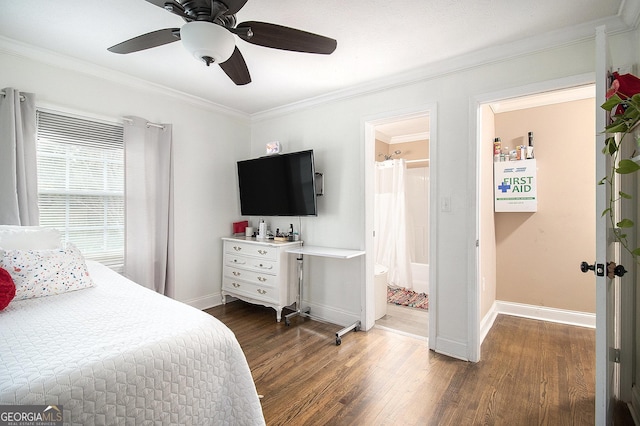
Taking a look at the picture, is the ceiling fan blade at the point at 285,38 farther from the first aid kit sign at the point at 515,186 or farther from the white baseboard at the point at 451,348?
the first aid kit sign at the point at 515,186

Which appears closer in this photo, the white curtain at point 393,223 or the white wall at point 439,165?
the white wall at point 439,165

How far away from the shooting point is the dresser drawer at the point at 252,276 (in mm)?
3198

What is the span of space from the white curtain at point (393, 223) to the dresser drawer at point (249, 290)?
2.02 metres

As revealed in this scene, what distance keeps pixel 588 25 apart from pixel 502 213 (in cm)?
209

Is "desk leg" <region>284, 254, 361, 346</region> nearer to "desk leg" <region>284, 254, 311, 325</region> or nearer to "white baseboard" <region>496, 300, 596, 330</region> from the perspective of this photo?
"desk leg" <region>284, 254, 311, 325</region>

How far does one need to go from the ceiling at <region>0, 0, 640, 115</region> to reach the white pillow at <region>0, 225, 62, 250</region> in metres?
1.40

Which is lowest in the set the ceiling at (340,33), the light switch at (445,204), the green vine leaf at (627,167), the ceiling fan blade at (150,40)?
the light switch at (445,204)

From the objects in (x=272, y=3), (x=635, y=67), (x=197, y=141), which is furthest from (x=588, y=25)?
(x=197, y=141)

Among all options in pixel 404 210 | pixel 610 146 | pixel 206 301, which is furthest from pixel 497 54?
pixel 206 301

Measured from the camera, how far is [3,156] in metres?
2.19

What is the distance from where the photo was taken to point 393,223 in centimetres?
453

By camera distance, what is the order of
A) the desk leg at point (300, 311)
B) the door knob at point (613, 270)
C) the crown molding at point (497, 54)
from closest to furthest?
the door knob at point (613, 270)
the crown molding at point (497, 54)
the desk leg at point (300, 311)

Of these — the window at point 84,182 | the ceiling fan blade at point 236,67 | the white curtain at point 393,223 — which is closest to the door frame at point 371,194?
the ceiling fan blade at point 236,67

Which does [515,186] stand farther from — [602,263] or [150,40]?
[150,40]
